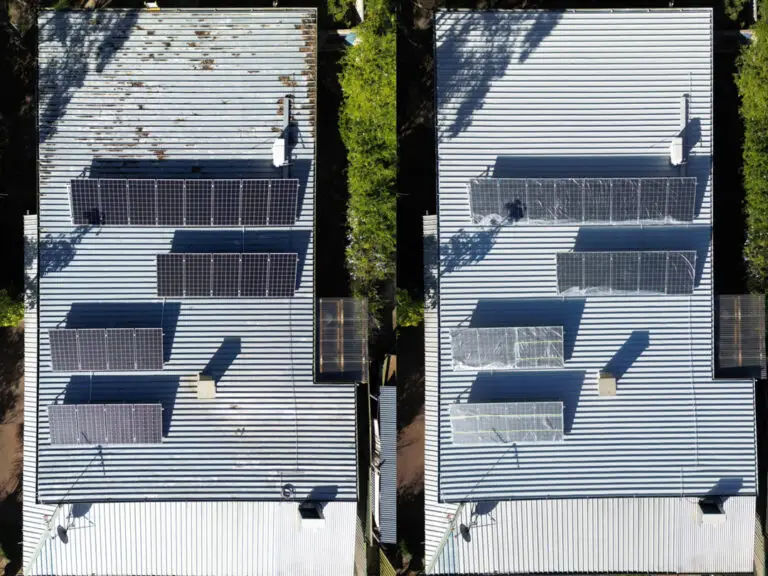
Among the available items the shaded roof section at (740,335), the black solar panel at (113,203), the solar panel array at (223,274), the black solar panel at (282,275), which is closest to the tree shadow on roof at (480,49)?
the black solar panel at (282,275)

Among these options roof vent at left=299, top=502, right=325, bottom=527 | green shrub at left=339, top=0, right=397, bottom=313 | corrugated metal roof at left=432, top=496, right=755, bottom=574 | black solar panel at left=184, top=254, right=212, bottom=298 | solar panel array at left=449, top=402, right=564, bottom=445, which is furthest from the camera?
corrugated metal roof at left=432, top=496, right=755, bottom=574

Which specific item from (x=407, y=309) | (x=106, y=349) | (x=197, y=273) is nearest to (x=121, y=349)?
(x=106, y=349)

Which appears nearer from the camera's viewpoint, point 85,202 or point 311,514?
point 85,202

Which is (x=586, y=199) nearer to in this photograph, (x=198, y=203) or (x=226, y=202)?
(x=226, y=202)

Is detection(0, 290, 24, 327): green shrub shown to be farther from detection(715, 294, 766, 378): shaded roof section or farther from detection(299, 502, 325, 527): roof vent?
detection(715, 294, 766, 378): shaded roof section

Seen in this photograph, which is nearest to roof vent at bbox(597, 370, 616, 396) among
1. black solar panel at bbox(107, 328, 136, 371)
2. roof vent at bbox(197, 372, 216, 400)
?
roof vent at bbox(197, 372, 216, 400)

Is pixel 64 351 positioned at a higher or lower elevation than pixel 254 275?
lower

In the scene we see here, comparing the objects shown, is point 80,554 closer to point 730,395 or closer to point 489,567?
point 489,567
